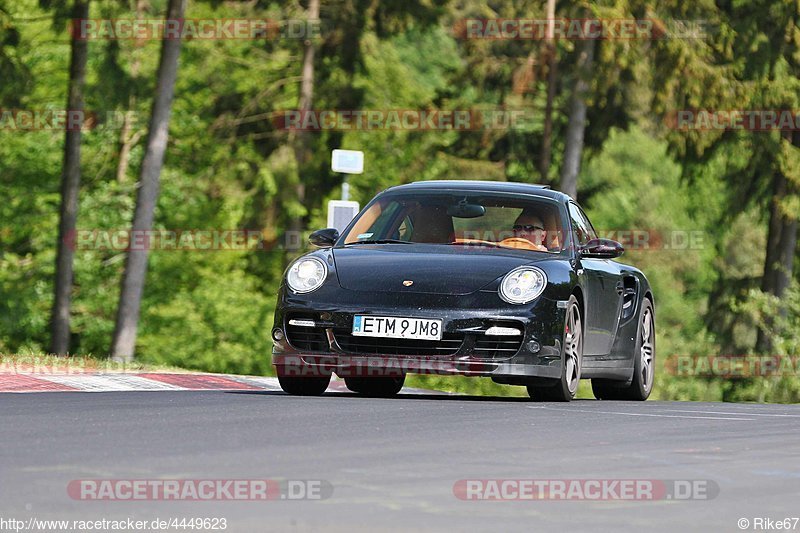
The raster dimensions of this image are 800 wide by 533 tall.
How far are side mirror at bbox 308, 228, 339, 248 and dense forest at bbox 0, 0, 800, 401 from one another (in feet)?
54.9

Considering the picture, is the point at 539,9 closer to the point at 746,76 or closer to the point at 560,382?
the point at 746,76

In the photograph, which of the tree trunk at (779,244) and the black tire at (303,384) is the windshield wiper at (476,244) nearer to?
the black tire at (303,384)

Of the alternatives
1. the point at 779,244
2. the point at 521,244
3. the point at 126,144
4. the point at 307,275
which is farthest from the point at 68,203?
the point at 307,275

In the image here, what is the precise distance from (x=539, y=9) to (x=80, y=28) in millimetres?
9597

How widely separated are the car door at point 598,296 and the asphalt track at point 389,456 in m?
1.33

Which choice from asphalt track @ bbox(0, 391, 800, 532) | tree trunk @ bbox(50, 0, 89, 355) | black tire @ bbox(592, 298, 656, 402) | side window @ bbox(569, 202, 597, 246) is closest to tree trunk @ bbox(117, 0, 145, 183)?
tree trunk @ bbox(50, 0, 89, 355)

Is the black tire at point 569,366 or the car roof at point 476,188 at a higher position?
the car roof at point 476,188

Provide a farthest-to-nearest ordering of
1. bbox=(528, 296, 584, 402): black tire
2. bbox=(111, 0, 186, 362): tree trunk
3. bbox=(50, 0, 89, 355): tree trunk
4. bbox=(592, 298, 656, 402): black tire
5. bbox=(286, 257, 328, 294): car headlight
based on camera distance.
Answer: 1. bbox=(50, 0, 89, 355): tree trunk
2. bbox=(111, 0, 186, 362): tree trunk
3. bbox=(592, 298, 656, 402): black tire
4. bbox=(528, 296, 584, 402): black tire
5. bbox=(286, 257, 328, 294): car headlight

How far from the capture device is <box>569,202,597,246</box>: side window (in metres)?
13.2

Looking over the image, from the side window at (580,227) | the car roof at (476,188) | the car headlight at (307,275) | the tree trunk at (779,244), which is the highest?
the car roof at (476,188)

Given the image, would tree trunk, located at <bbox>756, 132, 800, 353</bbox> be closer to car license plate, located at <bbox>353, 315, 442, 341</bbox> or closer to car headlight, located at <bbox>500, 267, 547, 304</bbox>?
car headlight, located at <bbox>500, 267, 547, 304</bbox>

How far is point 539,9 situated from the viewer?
3638 cm

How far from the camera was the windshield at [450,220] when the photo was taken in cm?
1269

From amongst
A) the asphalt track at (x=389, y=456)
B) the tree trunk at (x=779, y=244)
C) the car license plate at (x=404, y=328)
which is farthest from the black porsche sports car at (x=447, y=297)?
the tree trunk at (x=779, y=244)
